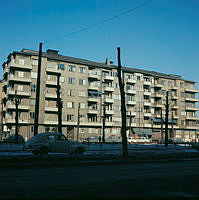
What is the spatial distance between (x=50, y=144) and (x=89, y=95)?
5380cm

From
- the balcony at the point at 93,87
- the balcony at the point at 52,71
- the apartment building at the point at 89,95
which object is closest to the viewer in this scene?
the apartment building at the point at 89,95

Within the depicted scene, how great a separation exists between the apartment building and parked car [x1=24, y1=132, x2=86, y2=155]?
3663 centimetres

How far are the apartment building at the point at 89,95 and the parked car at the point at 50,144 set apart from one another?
36.6 meters

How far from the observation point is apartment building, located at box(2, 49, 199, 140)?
64.9 metres

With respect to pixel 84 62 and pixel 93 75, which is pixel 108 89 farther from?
pixel 84 62

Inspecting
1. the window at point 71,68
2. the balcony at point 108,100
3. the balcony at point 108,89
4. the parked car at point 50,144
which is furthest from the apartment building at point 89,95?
the parked car at point 50,144

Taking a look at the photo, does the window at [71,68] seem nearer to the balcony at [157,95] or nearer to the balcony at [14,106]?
the balcony at [14,106]

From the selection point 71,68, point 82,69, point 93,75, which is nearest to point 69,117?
point 71,68

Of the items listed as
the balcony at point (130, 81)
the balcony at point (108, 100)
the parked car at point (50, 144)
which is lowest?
the parked car at point (50, 144)

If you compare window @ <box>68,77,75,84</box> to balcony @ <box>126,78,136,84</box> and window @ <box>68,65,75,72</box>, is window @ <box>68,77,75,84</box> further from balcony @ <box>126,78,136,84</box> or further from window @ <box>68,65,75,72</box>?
balcony @ <box>126,78,136,84</box>

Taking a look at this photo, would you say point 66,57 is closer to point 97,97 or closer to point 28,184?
point 97,97

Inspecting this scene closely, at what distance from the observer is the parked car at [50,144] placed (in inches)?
784

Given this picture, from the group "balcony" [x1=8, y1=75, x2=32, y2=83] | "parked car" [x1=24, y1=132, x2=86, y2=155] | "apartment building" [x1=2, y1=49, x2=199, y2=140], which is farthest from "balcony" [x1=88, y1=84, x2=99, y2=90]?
"parked car" [x1=24, y1=132, x2=86, y2=155]

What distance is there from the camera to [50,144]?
66.0 feet
